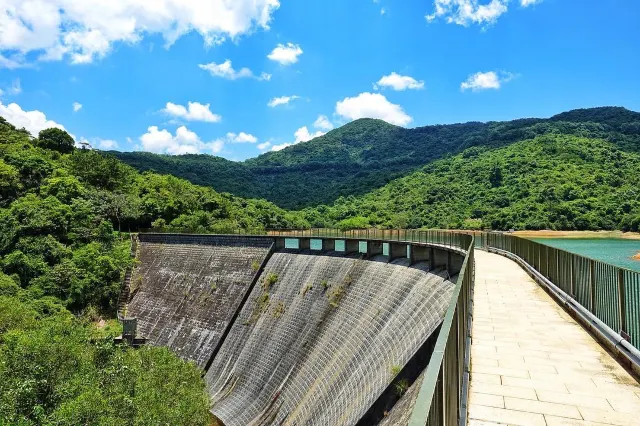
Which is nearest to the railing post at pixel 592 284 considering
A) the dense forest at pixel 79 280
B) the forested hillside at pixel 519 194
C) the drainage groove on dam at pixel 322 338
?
the drainage groove on dam at pixel 322 338

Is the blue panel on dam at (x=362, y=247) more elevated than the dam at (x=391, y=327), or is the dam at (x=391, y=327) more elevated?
the blue panel on dam at (x=362, y=247)

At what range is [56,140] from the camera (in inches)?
2758

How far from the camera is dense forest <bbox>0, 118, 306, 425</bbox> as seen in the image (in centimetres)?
1756

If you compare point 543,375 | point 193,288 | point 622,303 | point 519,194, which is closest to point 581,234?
point 519,194

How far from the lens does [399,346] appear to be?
1420 centimetres

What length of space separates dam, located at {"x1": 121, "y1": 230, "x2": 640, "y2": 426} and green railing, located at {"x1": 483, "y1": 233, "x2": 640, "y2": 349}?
3 cm

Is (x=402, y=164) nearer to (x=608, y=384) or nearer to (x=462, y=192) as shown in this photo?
(x=462, y=192)

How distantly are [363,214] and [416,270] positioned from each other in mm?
56177

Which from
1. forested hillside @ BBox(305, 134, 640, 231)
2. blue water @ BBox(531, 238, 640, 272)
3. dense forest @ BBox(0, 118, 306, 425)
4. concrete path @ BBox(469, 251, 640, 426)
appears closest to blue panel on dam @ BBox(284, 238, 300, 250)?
dense forest @ BBox(0, 118, 306, 425)

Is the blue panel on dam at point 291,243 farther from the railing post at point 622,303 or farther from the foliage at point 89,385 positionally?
the railing post at point 622,303

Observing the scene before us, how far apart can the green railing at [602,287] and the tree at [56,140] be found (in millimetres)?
75477

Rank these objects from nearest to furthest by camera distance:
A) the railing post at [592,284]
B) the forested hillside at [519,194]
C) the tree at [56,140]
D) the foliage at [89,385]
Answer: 1. the railing post at [592,284]
2. the foliage at [89,385]
3. the forested hillside at [519,194]
4. the tree at [56,140]

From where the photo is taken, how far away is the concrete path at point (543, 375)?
16.7 ft

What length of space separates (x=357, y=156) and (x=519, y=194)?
92940mm
